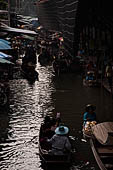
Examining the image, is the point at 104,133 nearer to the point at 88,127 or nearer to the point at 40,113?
the point at 88,127

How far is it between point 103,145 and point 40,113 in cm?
636

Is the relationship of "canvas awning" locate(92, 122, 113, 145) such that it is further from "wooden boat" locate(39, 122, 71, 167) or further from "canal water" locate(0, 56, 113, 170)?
"wooden boat" locate(39, 122, 71, 167)

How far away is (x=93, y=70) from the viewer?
27656mm

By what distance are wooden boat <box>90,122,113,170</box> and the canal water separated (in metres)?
0.44

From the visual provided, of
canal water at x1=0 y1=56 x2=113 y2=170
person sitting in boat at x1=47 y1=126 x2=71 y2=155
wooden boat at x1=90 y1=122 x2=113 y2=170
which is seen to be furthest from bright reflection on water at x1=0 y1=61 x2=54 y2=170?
wooden boat at x1=90 y1=122 x2=113 y2=170

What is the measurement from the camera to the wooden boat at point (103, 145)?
10.6 meters

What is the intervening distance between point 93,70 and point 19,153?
15.9m

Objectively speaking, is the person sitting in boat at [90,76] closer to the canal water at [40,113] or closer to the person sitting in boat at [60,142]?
the canal water at [40,113]

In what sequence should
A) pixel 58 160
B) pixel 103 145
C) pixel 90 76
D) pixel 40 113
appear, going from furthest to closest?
pixel 90 76
pixel 40 113
pixel 103 145
pixel 58 160

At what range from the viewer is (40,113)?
17922 millimetres

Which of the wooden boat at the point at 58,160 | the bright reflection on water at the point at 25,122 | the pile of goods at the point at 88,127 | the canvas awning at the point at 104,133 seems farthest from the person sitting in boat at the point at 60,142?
the pile of goods at the point at 88,127

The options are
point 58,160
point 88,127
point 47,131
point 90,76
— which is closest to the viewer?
point 58,160

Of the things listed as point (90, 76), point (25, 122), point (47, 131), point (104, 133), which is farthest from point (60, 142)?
point (90, 76)

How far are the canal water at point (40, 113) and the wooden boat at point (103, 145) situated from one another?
1.46 ft
